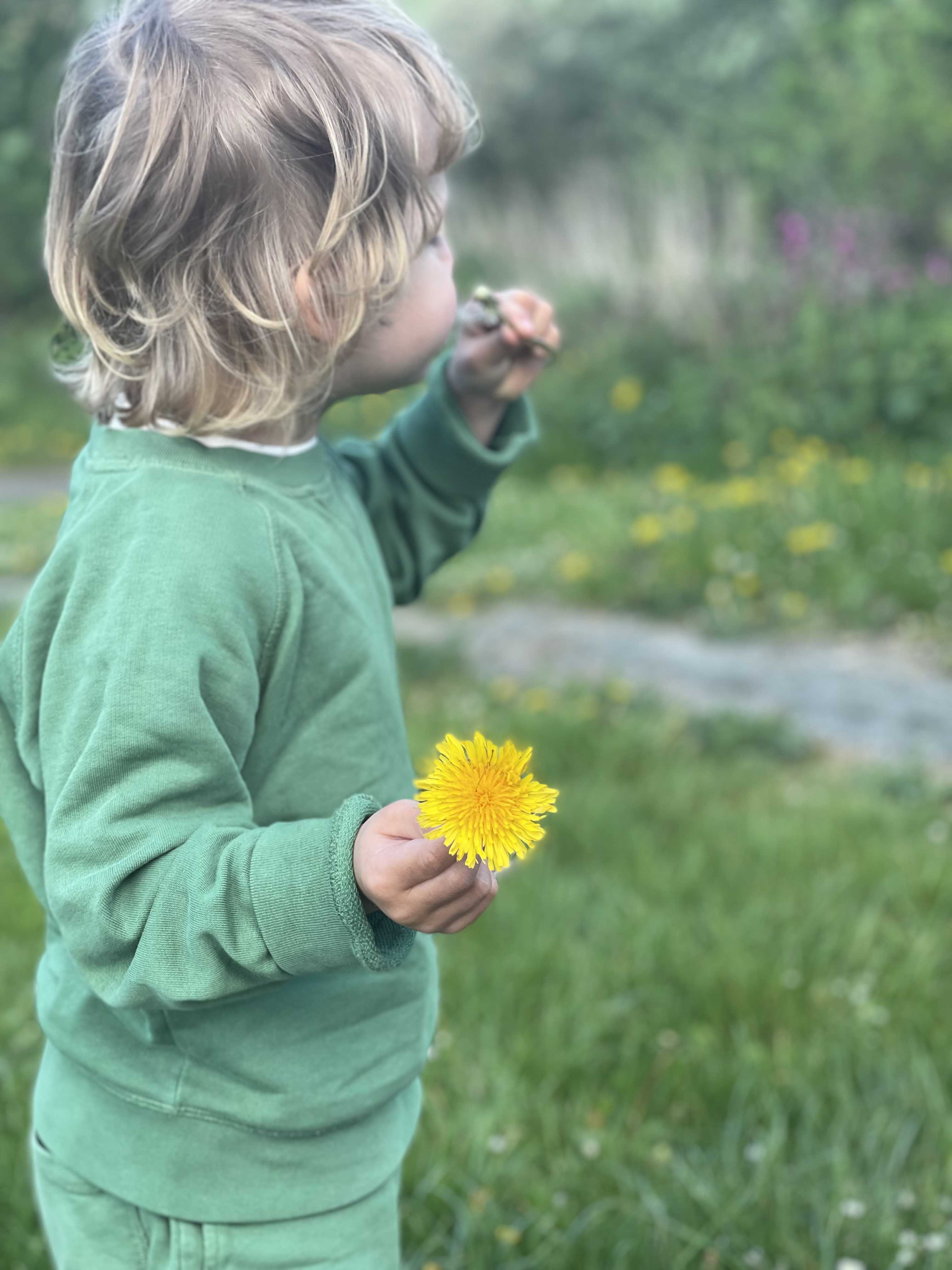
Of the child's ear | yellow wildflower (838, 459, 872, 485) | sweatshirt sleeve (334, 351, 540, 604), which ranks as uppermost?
the child's ear

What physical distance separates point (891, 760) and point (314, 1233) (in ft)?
7.85

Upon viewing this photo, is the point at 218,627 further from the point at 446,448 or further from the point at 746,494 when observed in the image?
the point at 746,494

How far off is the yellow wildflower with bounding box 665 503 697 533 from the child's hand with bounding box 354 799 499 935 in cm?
390

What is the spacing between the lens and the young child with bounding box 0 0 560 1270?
3.39 ft

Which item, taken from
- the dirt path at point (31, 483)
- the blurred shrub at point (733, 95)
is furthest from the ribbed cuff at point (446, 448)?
the dirt path at point (31, 483)

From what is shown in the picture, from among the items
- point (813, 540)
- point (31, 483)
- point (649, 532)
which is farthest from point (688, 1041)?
point (31, 483)

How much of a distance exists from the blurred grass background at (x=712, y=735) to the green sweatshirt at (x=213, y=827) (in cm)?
56

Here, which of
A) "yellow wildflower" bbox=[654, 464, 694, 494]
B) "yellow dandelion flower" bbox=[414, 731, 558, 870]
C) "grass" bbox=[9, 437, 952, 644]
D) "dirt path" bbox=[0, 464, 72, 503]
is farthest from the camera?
"dirt path" bbox=[0, 464, 72, 503]

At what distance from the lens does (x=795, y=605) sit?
13.8 ft

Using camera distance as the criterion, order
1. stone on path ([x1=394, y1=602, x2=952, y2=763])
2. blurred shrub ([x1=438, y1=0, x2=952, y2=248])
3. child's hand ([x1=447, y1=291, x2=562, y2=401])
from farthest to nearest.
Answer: blurred shrub ([x1=438, y1=0, x2=952, y2=248]) < stone on path ([x1=394, y1=602, x2=952, y2=763]) < child's hand ([x1=447, y1=291, x2=562, y2=401])

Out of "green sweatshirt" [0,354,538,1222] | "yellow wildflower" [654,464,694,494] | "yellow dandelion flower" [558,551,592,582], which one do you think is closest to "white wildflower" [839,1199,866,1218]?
"green sweatshirt" [0,354,538,1222]

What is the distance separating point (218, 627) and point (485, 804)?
13.0 inches

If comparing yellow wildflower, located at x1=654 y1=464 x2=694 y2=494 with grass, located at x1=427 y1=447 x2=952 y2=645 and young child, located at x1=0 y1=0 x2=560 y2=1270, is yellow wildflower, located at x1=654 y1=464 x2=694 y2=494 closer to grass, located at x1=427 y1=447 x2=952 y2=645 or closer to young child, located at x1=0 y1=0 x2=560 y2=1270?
grass, located at x1=427 y1=447 x2=952 y2=645

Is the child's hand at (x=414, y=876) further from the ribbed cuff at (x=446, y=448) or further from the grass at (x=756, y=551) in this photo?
the grass at (x=756, y=551)
